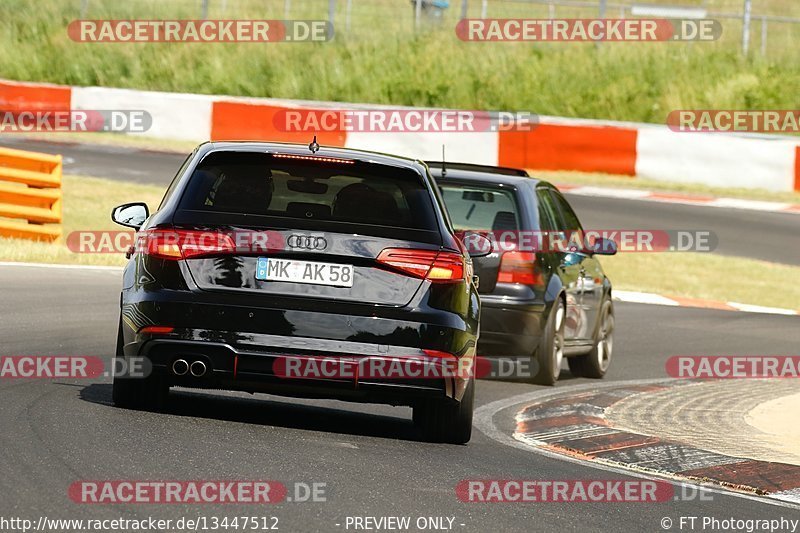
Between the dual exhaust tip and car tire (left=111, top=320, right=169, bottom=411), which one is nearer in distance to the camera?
the dual exhaust tip

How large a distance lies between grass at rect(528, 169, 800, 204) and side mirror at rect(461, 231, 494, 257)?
62.5 feet

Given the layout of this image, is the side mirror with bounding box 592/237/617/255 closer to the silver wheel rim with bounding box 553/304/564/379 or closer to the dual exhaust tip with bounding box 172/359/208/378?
the silver wheel rim with bounding box 553/304/564/379

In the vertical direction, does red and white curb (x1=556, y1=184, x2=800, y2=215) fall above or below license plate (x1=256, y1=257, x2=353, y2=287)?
above

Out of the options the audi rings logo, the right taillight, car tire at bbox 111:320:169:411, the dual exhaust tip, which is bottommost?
car tire at bbox 111:320:169:411

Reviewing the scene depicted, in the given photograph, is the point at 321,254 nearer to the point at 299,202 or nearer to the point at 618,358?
the point at 299,202

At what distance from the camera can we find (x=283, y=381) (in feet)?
26.7

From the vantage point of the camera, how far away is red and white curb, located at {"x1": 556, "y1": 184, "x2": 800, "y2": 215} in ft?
88.9

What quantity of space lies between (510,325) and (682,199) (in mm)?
15900

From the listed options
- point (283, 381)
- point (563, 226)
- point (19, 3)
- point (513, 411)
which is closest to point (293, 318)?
point (283, 381)

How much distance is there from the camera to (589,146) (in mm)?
29328

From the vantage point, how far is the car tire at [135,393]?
8.66 metres

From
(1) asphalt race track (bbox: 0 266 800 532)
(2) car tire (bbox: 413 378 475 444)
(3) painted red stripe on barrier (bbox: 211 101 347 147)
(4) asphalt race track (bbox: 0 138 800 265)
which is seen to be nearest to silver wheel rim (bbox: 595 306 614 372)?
(1) asphalt race track (bbox: 0 266 800 532)

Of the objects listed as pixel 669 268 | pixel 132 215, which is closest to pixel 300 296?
pixel 132 215

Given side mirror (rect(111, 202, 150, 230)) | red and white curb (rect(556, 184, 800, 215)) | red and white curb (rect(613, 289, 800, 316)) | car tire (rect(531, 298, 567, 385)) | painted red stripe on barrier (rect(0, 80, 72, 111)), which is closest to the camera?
side mirror (rect(111, 202, 150, 230))
